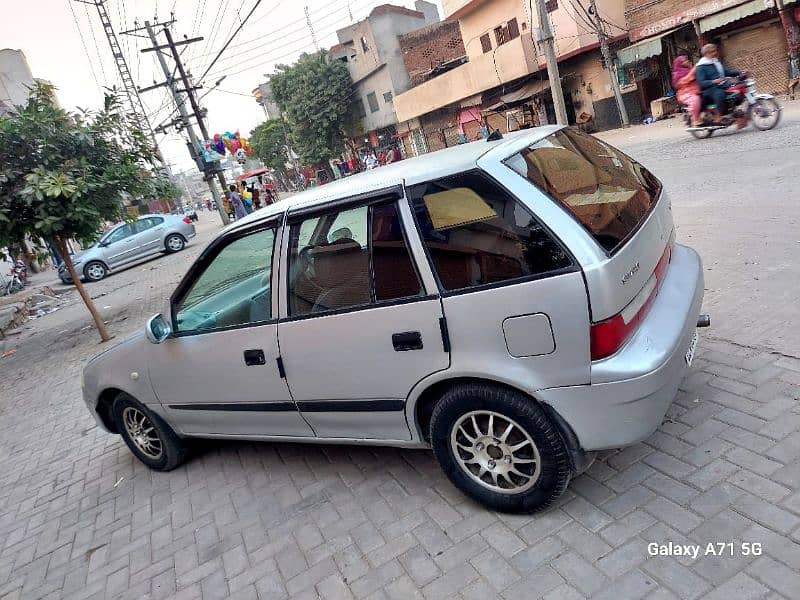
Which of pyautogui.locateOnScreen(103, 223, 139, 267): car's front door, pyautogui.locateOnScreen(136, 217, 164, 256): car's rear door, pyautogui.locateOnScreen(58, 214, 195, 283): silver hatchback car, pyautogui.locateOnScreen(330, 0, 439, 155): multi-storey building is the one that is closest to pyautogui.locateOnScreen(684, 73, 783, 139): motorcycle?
pyautogui.locateOnScreen(58, 214, 195, 283): silver hatchback car

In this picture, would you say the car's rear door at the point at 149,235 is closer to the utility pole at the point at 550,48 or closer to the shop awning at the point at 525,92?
the utility pole at the point at 550,48

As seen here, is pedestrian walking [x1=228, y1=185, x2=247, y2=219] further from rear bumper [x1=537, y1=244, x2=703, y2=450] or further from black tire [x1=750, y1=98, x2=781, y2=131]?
rear bumper [x1=537, y1=244, x2=703, y2=450]

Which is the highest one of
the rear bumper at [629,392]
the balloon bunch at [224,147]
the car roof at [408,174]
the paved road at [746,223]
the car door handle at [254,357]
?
the balloon bunch at [224,147]

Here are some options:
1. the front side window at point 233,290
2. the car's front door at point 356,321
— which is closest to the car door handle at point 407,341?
the car's front door at point 356,321

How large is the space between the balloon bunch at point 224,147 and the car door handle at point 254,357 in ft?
70.9

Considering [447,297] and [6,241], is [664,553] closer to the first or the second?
[447,297]

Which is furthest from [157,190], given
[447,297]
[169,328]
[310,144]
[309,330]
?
[310,144]

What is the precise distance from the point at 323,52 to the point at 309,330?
41.2 meters

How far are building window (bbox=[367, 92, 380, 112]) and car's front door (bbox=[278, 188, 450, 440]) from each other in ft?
122

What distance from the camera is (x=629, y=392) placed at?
7.54 ft

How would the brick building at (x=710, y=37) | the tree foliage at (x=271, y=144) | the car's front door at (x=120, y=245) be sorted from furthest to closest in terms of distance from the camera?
1. the tree foliage at (x=271, y=144)
2. the car's front door at (x=120, y=245)
3. the brick building at (x=710, y=37)

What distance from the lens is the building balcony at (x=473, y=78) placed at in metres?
24.8

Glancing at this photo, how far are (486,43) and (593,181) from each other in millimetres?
28129

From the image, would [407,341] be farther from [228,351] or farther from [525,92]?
[525,92]
